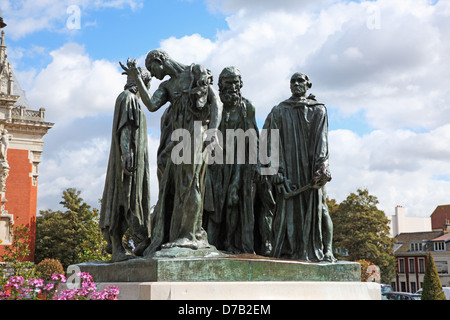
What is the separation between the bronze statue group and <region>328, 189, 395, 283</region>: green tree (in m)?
40.6

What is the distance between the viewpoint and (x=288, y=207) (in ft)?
29.8

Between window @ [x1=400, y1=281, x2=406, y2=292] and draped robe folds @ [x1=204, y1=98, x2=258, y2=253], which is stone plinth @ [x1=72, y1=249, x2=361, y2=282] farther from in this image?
window @ [x1=400, y1=281, x2=406, y2=292]

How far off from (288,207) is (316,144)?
106 centimetres

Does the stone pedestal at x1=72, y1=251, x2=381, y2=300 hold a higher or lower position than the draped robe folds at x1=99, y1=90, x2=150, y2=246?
lower

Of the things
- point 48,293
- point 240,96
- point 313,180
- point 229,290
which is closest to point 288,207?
point 313,180

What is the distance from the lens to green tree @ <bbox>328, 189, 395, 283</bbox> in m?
48.6

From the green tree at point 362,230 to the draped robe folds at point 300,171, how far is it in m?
40.6

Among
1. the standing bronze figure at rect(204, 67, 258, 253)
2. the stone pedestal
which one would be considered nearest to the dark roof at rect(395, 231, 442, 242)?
the standing bronze figure at rect(204, 67, 258, 253)

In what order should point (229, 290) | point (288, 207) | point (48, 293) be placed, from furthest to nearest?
point (288, 207) < point (48, 293) < point (229, 290)

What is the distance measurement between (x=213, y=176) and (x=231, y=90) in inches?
53.8

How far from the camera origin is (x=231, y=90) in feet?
30.5
